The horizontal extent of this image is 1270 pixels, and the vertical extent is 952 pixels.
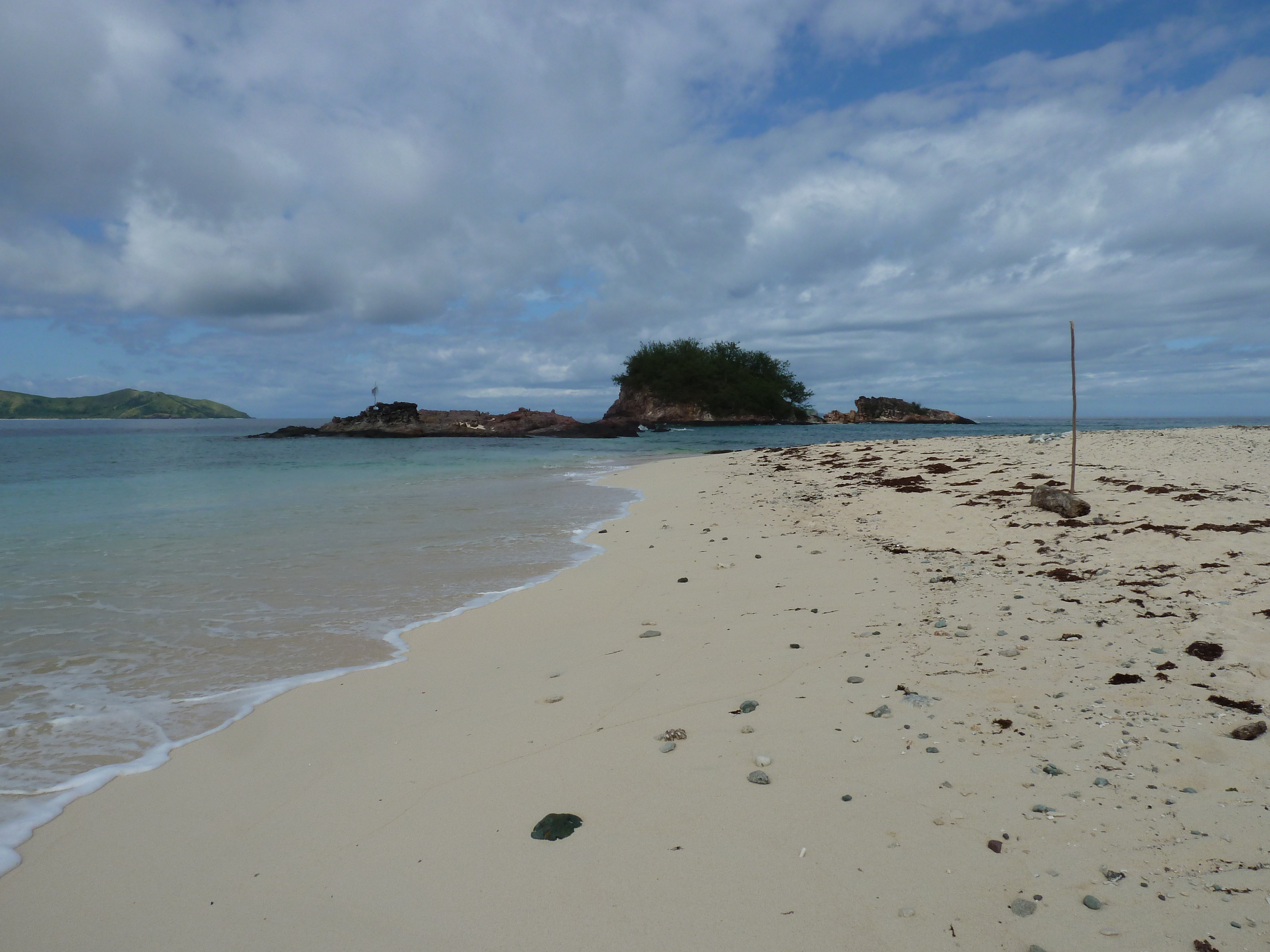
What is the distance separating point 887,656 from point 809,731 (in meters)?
1.13

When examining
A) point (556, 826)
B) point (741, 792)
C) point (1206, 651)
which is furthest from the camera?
point (1206, 651)

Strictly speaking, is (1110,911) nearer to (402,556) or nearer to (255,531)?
(402,556)

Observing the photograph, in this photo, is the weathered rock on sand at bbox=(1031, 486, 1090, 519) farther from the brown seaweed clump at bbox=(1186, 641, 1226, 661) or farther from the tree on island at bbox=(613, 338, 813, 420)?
the tree on island at bbox=(613, 338, 813, 420)

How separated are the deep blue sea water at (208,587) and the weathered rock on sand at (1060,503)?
5862mm

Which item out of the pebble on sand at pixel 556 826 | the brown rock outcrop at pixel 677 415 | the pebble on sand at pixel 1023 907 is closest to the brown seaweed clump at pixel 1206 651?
the pebble on sand at pixel 1023 907

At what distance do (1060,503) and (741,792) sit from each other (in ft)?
22.5

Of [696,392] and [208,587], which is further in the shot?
[696,392]

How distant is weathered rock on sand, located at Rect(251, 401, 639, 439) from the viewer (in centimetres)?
5566

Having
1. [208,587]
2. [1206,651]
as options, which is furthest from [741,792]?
[208,587]

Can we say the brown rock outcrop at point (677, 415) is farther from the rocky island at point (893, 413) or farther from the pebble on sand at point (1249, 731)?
the pebble on sand at point (1249, 731)

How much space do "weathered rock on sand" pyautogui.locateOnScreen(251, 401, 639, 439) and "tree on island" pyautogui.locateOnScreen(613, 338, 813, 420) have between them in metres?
20.8

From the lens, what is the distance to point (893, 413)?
87.8 meters

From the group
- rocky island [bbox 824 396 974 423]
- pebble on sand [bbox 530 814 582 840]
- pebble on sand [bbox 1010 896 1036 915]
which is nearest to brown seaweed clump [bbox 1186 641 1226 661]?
pebble on sand [bbox 1010 896 1036 915]

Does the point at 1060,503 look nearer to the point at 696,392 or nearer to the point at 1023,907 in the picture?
the point at 1023,907
